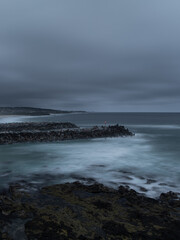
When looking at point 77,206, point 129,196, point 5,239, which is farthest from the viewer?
point 129,196

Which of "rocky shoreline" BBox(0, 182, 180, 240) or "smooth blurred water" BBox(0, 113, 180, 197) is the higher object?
"rocky shoreline" BBox(0, 182, 180, 240)

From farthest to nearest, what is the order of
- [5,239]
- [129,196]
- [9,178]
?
[9,178] < [129,196] < [5,239]

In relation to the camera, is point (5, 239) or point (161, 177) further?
point (161, 177)

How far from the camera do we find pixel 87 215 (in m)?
6.42

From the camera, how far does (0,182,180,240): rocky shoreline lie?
554 centimetres

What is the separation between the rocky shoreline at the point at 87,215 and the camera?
5543 millimetres

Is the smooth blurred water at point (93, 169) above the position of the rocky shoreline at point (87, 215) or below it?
below

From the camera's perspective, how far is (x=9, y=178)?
10.8m

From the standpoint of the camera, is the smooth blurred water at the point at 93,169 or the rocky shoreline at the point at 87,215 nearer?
the rocky shoreline at the point at 87,215

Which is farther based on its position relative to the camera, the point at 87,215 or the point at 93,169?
the point at 93,169

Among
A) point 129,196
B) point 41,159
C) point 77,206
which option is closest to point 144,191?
point 129,196

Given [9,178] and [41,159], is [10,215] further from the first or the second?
[41,159]

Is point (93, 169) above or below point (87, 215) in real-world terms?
below

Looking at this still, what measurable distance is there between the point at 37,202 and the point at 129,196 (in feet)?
11.2
